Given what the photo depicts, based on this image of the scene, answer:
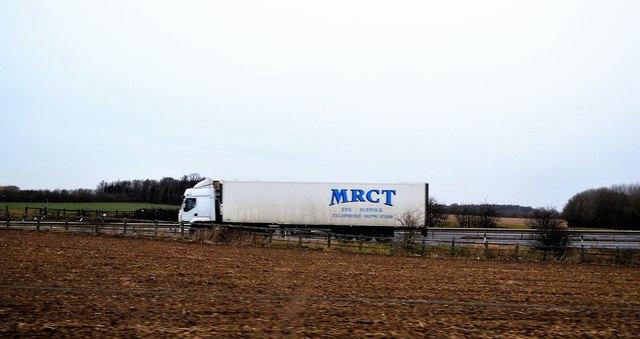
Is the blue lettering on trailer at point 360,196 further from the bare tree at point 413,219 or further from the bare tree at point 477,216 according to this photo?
the bare tree at point 477,216

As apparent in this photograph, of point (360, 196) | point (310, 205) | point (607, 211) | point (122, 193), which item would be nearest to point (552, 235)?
point (360, 196)

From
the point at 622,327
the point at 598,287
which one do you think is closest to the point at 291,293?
the point at 622,327

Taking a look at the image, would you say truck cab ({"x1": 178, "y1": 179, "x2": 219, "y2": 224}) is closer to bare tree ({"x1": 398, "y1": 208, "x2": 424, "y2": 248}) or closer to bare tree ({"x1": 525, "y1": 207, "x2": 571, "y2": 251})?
bare tree ({"x1": 398, "y1": 208, "x2": 424, "y2": 248})

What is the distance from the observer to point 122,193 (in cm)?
10794

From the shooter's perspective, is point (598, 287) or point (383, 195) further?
point (383, 195)

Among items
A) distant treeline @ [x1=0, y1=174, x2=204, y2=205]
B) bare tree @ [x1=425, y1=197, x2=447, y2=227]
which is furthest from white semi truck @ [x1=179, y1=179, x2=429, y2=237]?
distant treeline @ [x1=0, y1=174, x2=204, y2=205]

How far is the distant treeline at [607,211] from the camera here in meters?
58.4

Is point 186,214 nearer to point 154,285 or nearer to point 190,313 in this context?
point 154,285

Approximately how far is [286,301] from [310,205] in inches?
854

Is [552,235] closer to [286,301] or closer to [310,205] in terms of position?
[310,205]

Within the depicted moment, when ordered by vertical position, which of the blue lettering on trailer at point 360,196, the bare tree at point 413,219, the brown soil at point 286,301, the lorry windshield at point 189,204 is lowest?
the brown soil at point 286,301

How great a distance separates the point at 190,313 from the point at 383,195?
77.1 feet

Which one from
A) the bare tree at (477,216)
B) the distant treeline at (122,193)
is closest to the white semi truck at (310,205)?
the bare tree at (477,216)

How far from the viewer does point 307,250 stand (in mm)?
24938
